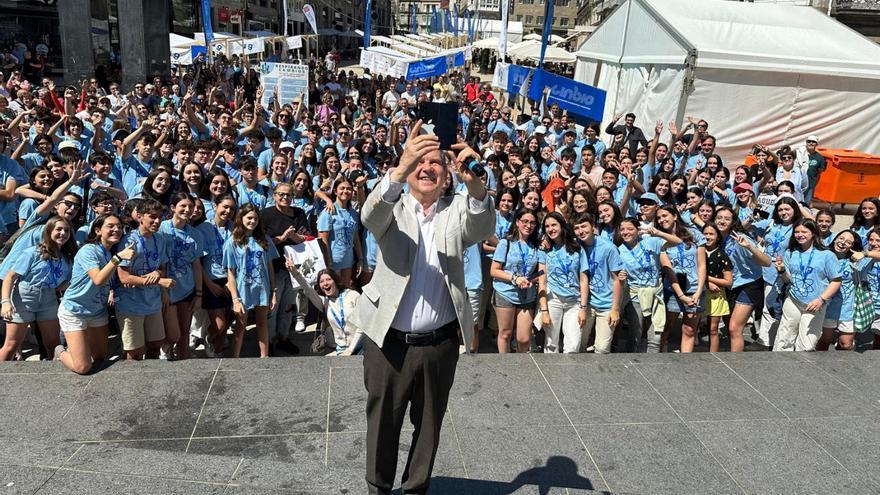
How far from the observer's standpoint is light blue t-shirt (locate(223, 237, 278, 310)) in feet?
18.8

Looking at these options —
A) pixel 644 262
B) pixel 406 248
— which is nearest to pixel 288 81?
pixel 644 262

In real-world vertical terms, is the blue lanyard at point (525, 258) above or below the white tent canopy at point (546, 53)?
below

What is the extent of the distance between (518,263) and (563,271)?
0.42 metres

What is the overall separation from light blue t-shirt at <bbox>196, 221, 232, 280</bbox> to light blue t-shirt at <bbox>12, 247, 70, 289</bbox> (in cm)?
115

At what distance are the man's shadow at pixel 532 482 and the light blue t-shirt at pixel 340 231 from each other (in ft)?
11.2

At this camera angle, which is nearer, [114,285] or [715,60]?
[114,285]

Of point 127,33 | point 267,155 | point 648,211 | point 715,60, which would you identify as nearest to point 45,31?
point 127,33

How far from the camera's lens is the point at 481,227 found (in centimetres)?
295

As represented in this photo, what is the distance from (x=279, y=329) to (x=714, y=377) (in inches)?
168

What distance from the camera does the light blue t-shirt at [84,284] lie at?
196 inches

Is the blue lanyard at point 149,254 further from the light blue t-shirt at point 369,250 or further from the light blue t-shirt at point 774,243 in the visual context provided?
the light blue t-shirt at point 774,243

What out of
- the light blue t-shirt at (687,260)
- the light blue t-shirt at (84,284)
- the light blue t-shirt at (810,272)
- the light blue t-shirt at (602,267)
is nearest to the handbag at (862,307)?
the light blue t-shirt at (810,272)

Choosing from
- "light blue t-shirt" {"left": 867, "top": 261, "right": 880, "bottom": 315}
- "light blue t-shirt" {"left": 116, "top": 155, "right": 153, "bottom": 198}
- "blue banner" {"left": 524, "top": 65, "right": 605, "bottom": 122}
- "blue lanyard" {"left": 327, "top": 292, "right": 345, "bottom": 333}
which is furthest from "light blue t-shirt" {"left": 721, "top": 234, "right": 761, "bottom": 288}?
"blue banner" {"left": 524, "top": 65, "right": 605, "bottom": 122}

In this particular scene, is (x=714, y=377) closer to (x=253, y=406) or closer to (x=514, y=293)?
(x=514, y=293)
